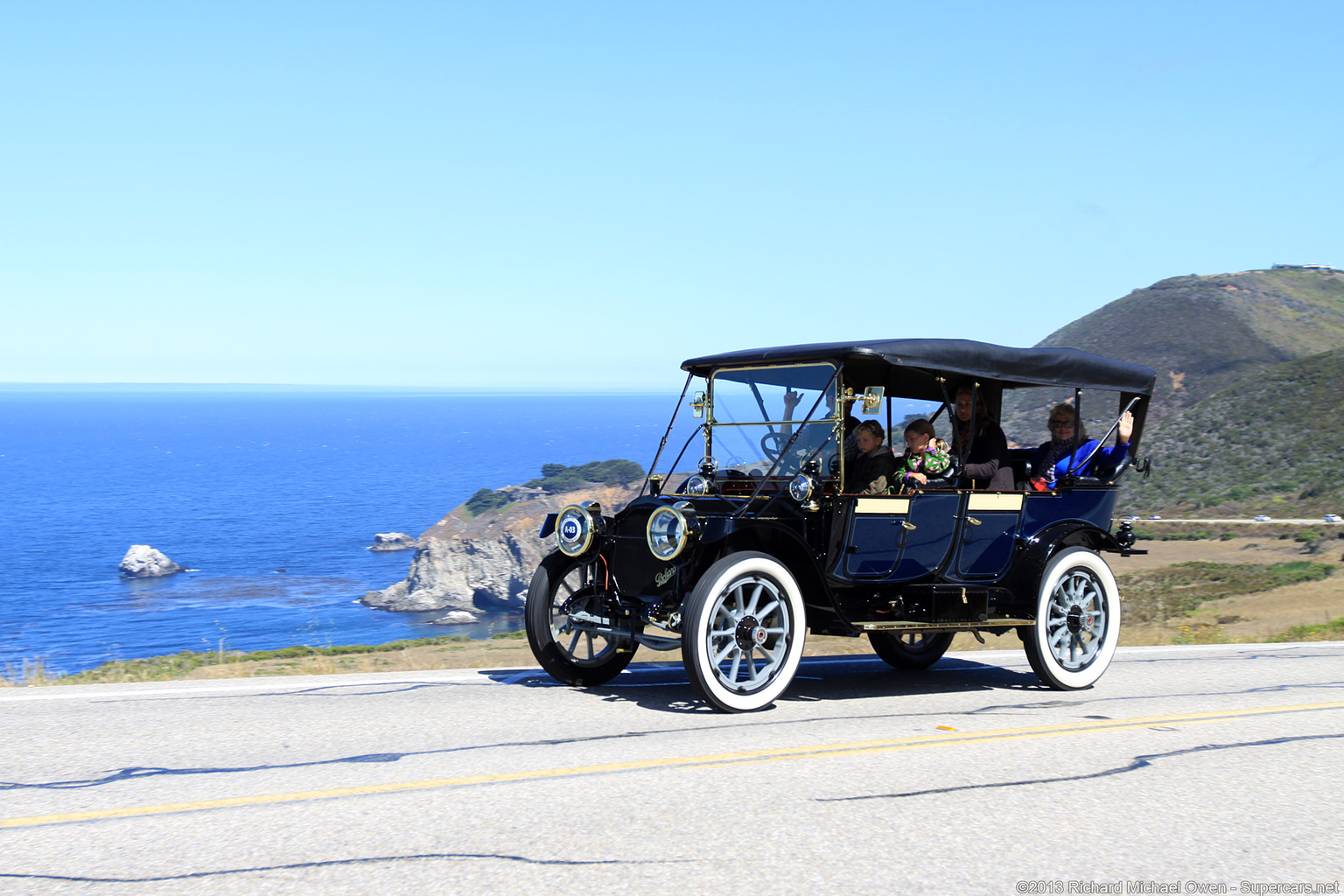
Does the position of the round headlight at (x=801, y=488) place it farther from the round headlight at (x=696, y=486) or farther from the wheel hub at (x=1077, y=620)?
the wheel hub at (x=1077, y=620)

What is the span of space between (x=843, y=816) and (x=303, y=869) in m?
2.20

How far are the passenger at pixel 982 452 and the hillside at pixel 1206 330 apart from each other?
278 ft

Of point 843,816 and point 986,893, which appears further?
point 843,816

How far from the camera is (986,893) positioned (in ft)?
12.8

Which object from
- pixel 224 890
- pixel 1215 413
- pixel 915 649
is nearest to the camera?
pixel 224 890

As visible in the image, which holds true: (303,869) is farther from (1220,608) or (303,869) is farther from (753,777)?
(1220,608)

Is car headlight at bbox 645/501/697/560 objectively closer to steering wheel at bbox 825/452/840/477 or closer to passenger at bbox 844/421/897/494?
steering wheel at bbox 825/452/840/477

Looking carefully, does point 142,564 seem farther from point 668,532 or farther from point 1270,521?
point 668,532

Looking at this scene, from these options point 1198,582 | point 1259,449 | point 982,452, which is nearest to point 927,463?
point 982,452

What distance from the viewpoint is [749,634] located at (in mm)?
7152

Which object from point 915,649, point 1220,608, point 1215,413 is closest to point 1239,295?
point 1215,413

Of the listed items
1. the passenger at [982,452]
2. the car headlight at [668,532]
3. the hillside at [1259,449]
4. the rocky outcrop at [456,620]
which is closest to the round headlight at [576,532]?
the car headlight at [668,532]

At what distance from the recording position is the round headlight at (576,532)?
776 centimetres

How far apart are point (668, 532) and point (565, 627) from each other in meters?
1.27
